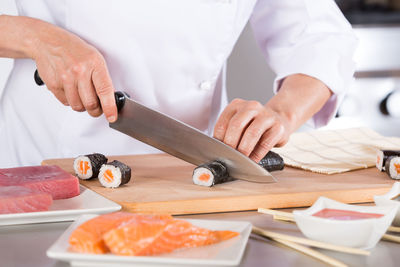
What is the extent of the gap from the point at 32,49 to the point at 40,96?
29 centimetres

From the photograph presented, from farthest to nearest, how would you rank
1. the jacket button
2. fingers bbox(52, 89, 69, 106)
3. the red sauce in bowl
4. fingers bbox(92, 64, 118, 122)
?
the jacket button, fingers bbox(52, 89, 69, 106), fingers bbox(92, 64, 118, 122), the red sauce in bowl

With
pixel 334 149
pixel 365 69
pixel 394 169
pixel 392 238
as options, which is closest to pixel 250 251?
pixel 392 238

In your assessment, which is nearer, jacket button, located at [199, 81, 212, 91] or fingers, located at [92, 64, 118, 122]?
fingers, located at [92, 64, 118, 122]

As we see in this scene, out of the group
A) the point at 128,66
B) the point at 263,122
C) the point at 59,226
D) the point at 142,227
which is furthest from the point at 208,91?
the point at 142,227

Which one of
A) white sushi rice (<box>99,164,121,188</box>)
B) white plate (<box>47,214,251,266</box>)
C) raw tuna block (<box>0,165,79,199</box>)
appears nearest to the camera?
white plate (<box>47,214,251,266</box>)

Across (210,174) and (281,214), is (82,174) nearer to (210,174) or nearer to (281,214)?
(210,174)

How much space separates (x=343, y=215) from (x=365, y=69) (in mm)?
2200

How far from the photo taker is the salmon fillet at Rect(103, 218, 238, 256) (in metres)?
1.03

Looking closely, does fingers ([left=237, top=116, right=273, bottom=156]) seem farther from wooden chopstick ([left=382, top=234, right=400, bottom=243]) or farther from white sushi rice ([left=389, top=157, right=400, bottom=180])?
wooden chopstick ([left=382, top=234, right=400, bottom=243])

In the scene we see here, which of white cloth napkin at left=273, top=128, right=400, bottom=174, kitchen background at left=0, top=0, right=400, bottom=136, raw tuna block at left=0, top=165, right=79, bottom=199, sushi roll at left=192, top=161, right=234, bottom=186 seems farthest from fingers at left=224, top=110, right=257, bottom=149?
kitchen background at left=0, top=0, right=400, bottom=136

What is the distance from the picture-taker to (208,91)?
2084 millimetres

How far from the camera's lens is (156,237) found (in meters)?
1.05

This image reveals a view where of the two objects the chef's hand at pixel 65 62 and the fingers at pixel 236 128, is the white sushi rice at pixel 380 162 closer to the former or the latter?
the fingers at pixel 236 128

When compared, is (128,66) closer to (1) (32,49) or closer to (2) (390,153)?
(1) (32,49)
